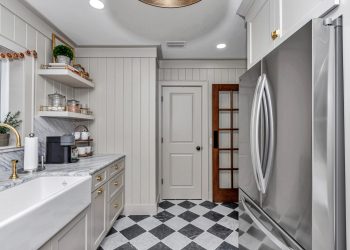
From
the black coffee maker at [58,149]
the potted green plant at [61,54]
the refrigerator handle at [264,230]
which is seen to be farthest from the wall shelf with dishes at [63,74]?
the refrigerator handle at [264,230]

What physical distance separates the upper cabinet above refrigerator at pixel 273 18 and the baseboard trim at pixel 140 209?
2286 mm

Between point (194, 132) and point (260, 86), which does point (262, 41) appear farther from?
point (194, 132)

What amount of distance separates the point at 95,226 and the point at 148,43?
2301 mm

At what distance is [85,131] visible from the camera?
277 centimetres

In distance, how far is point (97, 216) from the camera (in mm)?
1920

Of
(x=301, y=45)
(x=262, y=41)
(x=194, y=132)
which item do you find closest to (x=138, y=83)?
(x=194, y=132)

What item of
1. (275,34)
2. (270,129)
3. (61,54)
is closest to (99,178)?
(61,54)

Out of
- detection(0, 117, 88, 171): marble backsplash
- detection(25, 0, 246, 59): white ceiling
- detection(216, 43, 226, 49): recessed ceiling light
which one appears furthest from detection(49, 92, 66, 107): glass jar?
detection(216, 43, 226, 49): recessed ceiling light

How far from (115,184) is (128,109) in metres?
1.07

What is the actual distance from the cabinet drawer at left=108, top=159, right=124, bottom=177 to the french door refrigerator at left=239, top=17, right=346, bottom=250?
1694 mm

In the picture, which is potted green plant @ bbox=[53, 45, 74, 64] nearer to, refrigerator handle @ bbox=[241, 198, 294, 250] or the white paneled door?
the white paneled door

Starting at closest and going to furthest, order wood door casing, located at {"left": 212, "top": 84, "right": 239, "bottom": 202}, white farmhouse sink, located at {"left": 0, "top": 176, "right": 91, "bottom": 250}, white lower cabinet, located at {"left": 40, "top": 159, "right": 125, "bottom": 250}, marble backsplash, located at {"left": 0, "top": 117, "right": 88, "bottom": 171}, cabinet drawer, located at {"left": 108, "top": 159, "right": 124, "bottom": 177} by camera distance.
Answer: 1. white farmhouse sink, located at {"left": 0, "top": 176, "right": 91, "bottom": 250}
2. white lower cabinet, located at {"left": 40, "top": 159, "right": 125, "bottom": 250}
3. marble backsplash, located at {"left": 0, "top": 117, "right": 88, "bottom": 171}
4. cabinet drawer, located at {"left": 108, "top": 159, "right": 124, "bottom": 177}
5. wood door casing, located at {"left": 212, "top": 84, "right": 239, "bottom": 202}

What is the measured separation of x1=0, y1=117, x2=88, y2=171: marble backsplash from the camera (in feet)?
5.56

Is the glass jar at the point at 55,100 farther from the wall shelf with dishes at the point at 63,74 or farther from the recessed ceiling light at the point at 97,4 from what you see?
the recessed ceiling light at the point at 97,4
